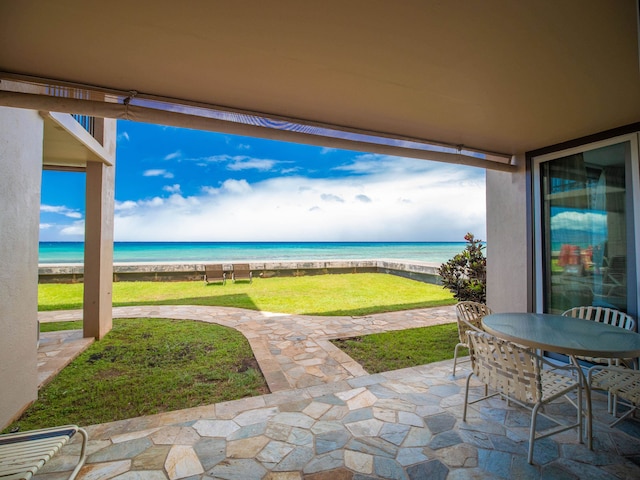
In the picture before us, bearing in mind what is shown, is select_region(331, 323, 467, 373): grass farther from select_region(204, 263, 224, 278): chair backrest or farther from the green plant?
select_region(204, 263, 224, 278): chair backrest

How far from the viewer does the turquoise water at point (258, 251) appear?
93.9ft

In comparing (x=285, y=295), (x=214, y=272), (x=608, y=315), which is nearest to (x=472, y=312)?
(x=608, y=315)

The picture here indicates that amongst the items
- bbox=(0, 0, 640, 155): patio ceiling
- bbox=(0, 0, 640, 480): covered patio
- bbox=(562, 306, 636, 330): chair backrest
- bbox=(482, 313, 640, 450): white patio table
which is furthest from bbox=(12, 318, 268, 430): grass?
bbox=(562, 306, 636, 330): chair backrest

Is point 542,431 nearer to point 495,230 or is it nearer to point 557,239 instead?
point 557,239

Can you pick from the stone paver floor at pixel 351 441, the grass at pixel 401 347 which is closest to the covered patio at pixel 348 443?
the stone paver floor at pixel 351 441

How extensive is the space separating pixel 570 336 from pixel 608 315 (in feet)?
4.14

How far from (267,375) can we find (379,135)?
287 centimetres

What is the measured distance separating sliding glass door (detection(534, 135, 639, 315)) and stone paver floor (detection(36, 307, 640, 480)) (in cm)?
117

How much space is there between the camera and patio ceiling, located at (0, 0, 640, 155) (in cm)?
150

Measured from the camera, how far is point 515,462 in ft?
6.44

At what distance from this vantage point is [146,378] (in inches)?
129

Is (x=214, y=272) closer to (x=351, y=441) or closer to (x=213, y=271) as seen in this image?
(x=213, y=271)

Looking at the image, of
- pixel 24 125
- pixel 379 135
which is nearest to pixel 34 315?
pixel 24 125

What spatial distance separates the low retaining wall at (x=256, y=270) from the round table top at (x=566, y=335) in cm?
741
